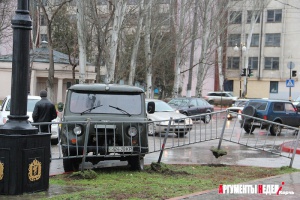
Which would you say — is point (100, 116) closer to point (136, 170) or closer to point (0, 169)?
point (136, 170)

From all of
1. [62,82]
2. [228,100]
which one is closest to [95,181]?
[62,82]

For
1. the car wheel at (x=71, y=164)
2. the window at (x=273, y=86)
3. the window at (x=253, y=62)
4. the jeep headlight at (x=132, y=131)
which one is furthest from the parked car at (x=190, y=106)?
the window at (x=253, y=62)

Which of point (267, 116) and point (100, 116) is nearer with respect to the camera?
point (100, 116)

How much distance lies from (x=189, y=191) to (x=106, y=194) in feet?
4.94

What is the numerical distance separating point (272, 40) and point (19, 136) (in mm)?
61120

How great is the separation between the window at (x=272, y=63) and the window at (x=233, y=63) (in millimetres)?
3858

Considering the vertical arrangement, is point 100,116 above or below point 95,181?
above

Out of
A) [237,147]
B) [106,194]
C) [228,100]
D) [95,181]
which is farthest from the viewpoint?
[228,100]

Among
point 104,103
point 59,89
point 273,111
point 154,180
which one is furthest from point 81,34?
point 59,89

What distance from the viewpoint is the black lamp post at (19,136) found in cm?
769

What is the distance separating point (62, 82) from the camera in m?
45.8

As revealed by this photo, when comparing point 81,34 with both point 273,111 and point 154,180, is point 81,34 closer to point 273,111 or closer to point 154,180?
point 273,111

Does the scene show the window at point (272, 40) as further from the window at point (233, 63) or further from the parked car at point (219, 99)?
the parked car at point (219, 99)

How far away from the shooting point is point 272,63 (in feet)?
215
